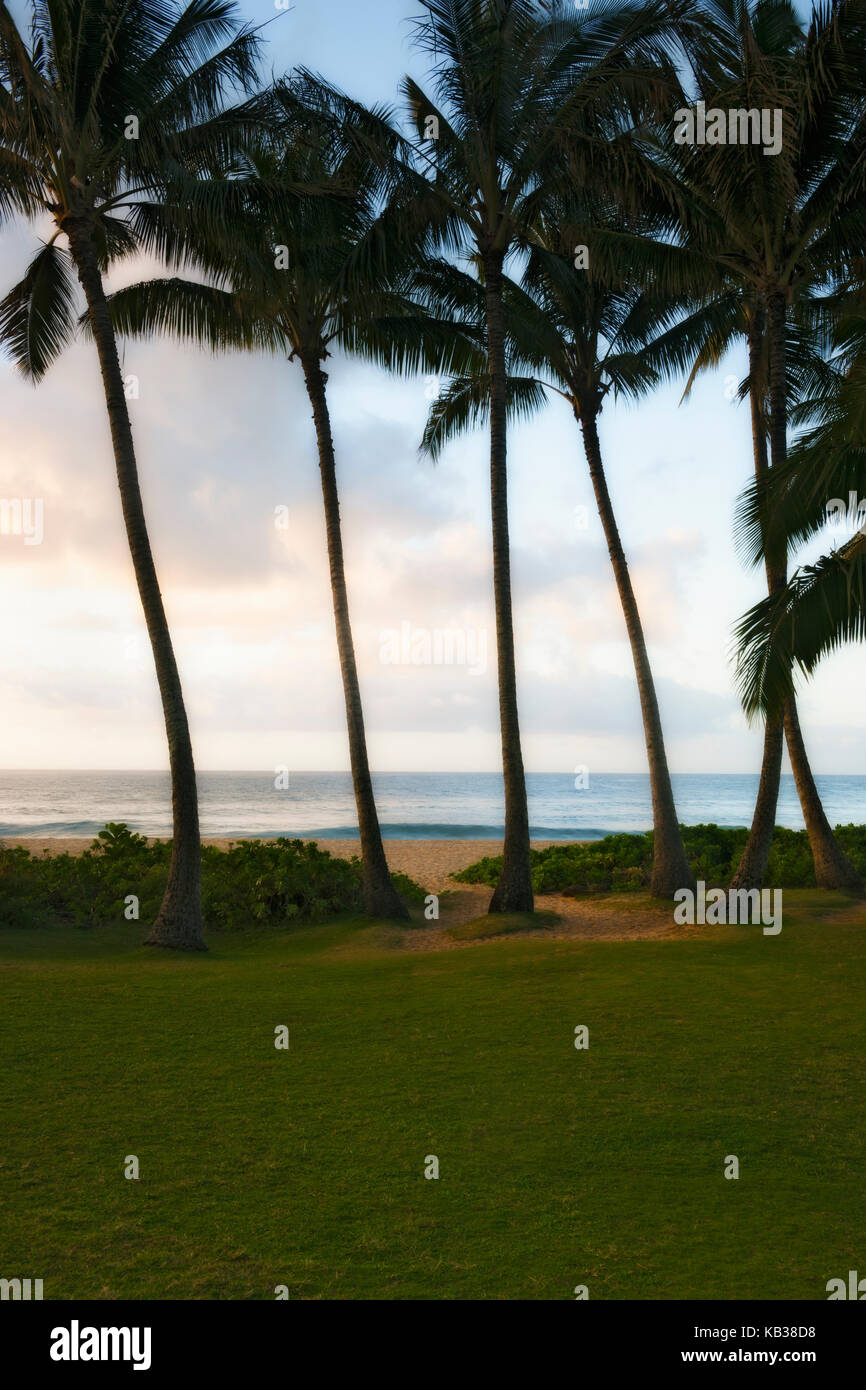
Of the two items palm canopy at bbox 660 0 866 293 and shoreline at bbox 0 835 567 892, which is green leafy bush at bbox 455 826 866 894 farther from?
palm canopy at bbox 660 0 866 293

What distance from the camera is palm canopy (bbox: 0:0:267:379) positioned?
11.8m

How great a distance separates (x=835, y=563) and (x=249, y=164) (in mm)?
10364

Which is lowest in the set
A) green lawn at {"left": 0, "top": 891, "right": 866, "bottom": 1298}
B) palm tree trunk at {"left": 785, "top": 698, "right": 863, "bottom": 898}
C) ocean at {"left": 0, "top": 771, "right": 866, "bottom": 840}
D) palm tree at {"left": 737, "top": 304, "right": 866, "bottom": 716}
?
ocean at {"left": 0, "top": 771, "right": 866, "bottom": 840}

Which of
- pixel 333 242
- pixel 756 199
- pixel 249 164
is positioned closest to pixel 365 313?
pixel 333 242

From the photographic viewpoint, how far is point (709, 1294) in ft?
11.9

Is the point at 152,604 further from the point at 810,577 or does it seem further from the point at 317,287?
the point at 810,577

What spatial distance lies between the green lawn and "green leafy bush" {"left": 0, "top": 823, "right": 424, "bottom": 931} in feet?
15.1

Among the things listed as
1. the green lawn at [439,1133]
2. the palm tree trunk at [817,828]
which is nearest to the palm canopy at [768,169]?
the palm tree trunk at [817,828]

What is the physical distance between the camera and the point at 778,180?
1306 centimetres

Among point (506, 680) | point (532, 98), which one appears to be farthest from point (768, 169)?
point (506, 680)

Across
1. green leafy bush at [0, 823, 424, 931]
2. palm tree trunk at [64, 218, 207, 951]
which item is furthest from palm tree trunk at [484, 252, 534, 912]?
palm tree trunk at [64, 218, 207, 951]

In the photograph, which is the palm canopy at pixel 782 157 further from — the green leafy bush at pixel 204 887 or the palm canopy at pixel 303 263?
the green leafy bush at pixel 204 887

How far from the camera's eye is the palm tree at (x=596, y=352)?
16.1 meters

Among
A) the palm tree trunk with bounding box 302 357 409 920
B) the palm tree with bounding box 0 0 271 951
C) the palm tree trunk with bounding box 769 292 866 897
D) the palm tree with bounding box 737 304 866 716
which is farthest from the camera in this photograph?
the palm tree trunk with bounding box 769 292 866 897
